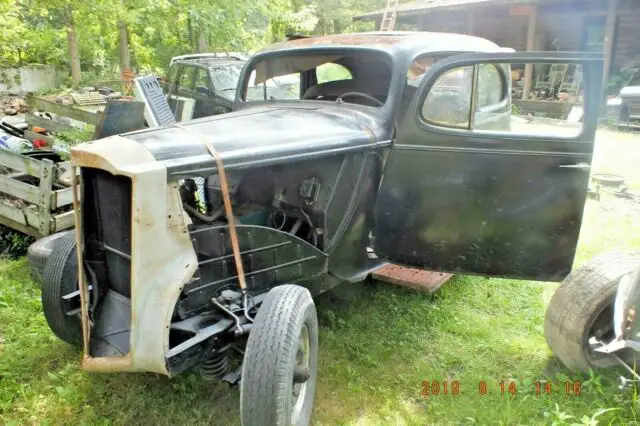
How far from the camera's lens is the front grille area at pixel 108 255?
243 centimetres

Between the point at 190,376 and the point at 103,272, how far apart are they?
84 centimetres

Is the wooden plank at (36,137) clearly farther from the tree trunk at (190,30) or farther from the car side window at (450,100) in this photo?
the tree trunk at (190,30)

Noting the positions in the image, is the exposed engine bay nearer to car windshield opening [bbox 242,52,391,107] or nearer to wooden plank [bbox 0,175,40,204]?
car windshield opening [bbox 242,52,391,107]

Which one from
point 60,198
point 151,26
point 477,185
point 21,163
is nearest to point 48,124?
point 21,163

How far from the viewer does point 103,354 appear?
2.51m

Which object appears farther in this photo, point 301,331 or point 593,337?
point 593,337

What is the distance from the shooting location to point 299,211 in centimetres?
323

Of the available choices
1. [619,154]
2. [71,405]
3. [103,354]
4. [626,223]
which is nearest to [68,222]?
[71,405]

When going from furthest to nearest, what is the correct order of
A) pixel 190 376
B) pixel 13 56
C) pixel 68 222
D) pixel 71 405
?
pixel 13 56 → pixel 68 222 → pixel 190 376 → pixel 71 405

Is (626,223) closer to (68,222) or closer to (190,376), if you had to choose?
(190,376)

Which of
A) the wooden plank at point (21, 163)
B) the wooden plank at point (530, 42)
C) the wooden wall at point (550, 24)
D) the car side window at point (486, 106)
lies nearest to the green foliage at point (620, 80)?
the wooden wall at point (550, 24)

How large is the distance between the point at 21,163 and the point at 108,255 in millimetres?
2431
